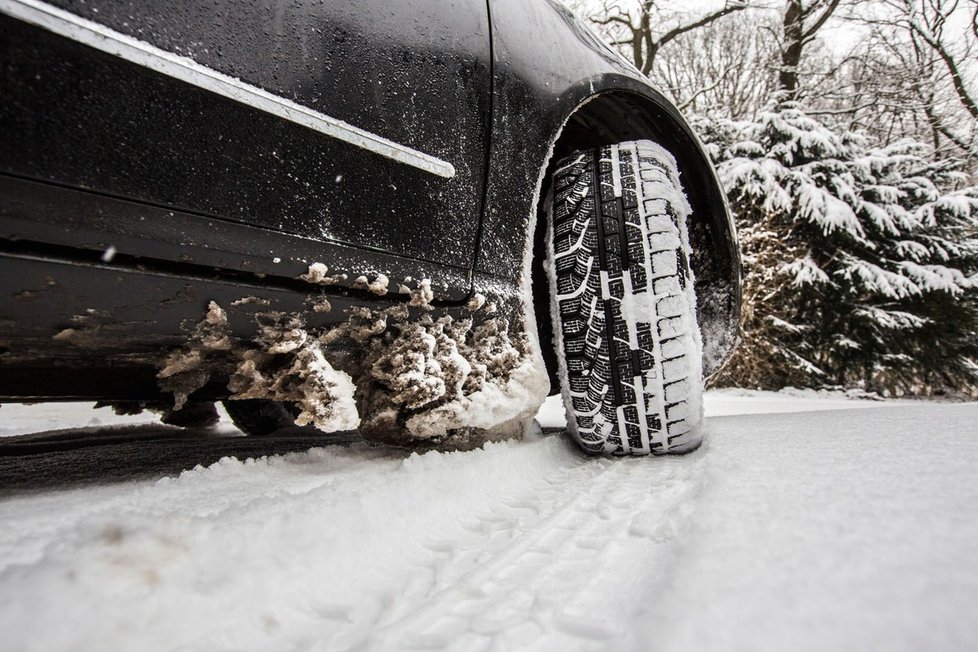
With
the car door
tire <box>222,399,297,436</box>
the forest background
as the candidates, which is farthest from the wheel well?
the forest background

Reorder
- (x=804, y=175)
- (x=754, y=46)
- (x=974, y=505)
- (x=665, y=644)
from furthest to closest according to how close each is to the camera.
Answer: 1. (x=754, y=46)
2. (x=804, y=175)
3. (x=974, y=505)
4. (x=665, y=644)

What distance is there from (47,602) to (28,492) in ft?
1.72

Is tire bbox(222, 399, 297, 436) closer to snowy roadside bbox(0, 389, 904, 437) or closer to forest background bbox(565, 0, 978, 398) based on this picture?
snowy roadside bbox(0, 389, 904, 437)

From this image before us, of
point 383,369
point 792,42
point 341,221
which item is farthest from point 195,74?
point 792,42

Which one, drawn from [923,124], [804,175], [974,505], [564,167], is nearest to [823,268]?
[804,175]

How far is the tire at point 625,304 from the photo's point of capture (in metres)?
1.13

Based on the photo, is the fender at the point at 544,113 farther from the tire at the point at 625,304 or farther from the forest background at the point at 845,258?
the forest background at the point at 845,258

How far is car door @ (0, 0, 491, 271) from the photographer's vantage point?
556 mm

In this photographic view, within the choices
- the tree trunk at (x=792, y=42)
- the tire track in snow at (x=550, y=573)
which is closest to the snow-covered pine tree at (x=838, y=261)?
the tree trunk at (x=792, y=42)

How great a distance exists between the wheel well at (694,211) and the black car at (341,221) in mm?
27

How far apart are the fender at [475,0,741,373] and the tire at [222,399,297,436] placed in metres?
1.17

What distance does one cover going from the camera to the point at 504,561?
0.62 metres

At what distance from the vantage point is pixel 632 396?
1.15 m

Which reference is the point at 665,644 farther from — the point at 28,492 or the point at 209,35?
the point at 28,492
